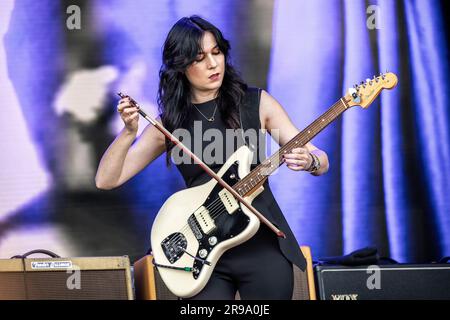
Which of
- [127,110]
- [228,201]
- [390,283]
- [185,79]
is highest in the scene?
[185,79]

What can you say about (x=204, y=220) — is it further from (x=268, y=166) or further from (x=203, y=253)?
(x=268, y=166)

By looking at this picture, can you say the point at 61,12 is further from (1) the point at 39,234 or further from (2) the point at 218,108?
(2) the point at 218,108

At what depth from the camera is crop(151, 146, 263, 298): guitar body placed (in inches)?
105

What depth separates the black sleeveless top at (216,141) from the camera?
2.79 meters

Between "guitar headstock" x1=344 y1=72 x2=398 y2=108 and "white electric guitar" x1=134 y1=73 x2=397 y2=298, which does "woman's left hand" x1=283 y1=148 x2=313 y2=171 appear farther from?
"guitar headstock" x1=344 y1=72 x2=398 y2=108

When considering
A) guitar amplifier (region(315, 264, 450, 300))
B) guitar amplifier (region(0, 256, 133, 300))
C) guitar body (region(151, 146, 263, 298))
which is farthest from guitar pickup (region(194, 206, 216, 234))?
guitar amplifier (region(315, 264, 450, 300))

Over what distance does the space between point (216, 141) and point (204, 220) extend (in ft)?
0.90

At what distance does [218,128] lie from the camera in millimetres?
2805

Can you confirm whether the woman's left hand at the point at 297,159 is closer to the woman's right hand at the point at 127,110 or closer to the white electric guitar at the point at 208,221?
the white electric guitar at the point at 208,221

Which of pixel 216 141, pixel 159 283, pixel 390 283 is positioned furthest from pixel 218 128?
pixel 390 283

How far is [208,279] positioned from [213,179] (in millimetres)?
336

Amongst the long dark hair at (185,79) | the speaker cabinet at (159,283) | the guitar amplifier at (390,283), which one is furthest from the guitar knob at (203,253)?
the guitar amplifier at (390,283)

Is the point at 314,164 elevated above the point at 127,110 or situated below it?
below

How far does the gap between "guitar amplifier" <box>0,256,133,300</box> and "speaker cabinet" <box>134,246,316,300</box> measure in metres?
0.18
